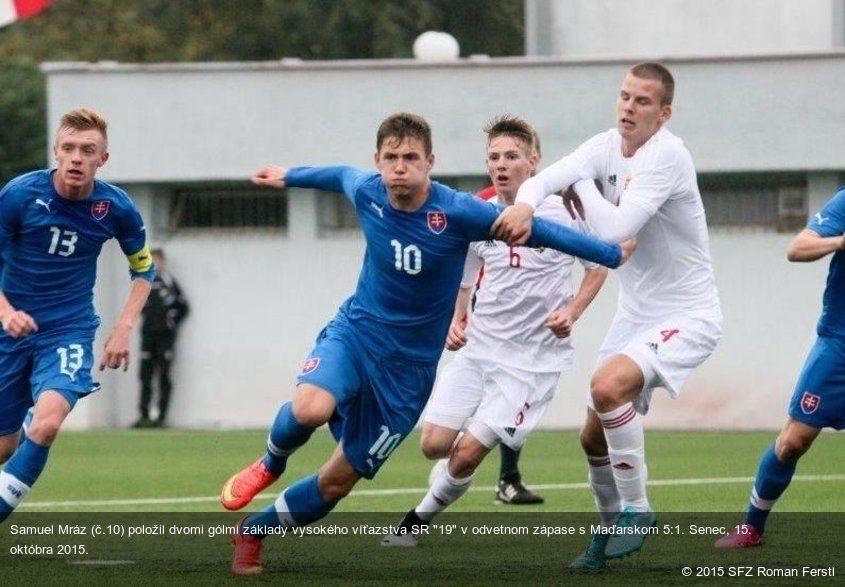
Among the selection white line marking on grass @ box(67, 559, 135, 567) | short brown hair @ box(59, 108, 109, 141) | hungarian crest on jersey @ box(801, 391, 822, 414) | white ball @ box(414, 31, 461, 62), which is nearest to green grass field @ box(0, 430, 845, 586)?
white line marking on grass @ box(67, 559, 135, 567)

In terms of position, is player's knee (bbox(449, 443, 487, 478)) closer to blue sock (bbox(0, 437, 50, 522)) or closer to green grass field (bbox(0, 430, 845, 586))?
green grass field (bbox(0, 430, 845, 586))

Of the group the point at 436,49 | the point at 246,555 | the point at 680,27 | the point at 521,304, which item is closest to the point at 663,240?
the point at 521,304

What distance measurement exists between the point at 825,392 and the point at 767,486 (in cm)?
60

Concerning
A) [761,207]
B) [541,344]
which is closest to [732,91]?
[761,207]

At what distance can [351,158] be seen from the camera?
913 inches

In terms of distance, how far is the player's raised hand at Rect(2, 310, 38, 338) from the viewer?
9094mm

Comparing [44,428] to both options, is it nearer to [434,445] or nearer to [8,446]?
[8,446]

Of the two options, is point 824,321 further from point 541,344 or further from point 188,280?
point 188,280

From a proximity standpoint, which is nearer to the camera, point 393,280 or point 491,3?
point 393,280

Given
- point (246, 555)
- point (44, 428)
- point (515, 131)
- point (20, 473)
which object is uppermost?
point (515, 131)

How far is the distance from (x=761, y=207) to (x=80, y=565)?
600 inches

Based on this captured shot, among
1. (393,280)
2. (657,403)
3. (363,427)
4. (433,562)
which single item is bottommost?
(657,403)

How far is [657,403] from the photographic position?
22.5 m

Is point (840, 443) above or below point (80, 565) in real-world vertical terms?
below
